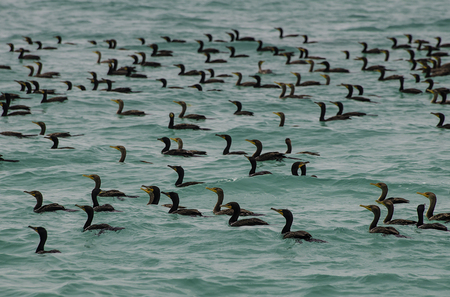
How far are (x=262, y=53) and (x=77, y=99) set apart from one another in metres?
16.3

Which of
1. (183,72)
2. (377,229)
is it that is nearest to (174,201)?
(377,229)

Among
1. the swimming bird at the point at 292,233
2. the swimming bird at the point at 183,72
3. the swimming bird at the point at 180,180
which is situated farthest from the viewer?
the swimming bird at the point at 183,72

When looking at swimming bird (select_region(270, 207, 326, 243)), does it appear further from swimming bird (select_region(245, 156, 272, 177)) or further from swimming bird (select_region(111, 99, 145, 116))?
swimming bird (select_region(111, 99, 145, 116))

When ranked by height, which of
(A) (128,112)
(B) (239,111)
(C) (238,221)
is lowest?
(A) (128,112)

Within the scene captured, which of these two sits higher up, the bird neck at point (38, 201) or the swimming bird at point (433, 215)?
the swimming bird at point (433, 215)

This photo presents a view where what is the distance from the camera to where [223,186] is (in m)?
16.7

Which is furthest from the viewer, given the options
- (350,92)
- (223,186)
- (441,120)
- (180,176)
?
(350,92)

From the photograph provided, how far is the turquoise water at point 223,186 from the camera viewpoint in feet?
34.7

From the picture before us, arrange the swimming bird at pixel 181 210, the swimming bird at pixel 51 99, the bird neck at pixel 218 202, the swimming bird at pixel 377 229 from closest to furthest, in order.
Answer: the swimming bird at pixel 377 229 < the swimming bird at pixel 181 210 < the bird neck at pixel 218 202 < the swimming bird at pixel 51 99

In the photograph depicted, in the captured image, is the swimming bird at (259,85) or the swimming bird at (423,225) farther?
the swimming bird at (259,85)

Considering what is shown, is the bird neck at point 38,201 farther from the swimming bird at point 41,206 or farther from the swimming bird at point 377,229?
the swimming bird at point 377,229

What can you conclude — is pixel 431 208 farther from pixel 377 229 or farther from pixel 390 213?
pixel 377 229

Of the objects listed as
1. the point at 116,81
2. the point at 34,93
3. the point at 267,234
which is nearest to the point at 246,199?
the point at 267,234

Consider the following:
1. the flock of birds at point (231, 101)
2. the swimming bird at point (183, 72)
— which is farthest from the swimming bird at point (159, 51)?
the swimming bird at point (183, 72)
